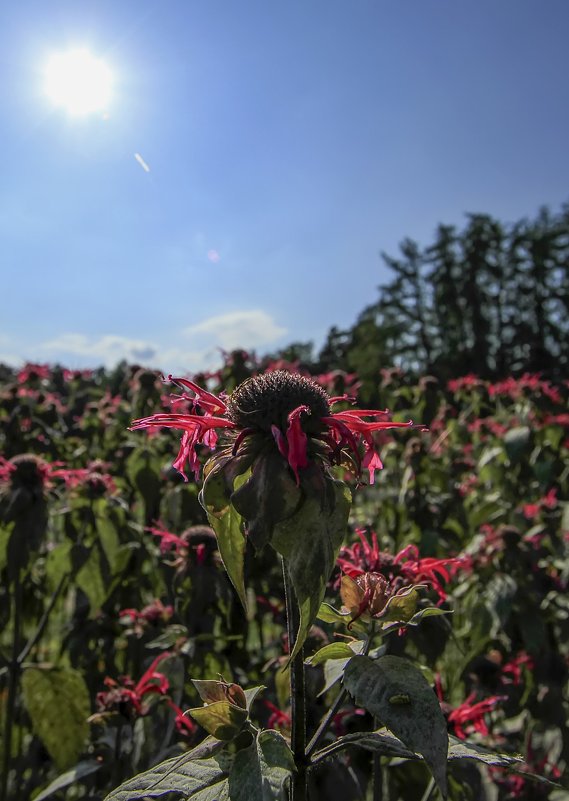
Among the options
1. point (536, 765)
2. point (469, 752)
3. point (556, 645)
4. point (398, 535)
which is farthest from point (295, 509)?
point (556, 645)

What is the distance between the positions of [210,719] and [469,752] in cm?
35

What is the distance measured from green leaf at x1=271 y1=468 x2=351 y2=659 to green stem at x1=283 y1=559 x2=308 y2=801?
0.12 metres

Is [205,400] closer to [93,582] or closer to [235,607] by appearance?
[235,607]

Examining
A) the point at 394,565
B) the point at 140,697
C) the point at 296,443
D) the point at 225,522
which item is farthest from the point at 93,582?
the point at 296,443

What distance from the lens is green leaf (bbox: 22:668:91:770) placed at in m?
1.93

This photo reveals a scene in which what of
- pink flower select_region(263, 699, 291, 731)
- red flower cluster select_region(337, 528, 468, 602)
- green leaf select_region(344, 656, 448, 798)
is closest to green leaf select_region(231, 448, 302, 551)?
green leaf select_region(344, 656, 448, 798)

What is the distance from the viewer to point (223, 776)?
2.81ft

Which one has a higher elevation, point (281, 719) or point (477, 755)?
point (477, 755)

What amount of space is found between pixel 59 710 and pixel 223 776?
1352mm

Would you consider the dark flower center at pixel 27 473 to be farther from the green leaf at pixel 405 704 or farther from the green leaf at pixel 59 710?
the green leaf at pixel 405 704

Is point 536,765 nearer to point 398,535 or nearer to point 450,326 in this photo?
point 398,535

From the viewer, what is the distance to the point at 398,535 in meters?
3.43

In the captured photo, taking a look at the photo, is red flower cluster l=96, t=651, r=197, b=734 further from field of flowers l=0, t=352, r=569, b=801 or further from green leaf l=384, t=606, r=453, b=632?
green leaf l=384, t=606, r=453, b=632

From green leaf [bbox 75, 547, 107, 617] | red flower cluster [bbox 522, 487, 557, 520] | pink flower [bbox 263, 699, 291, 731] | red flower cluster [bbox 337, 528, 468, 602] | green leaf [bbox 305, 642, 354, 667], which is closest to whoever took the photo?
green leaf [bbox 305, 642, 354, 667]
